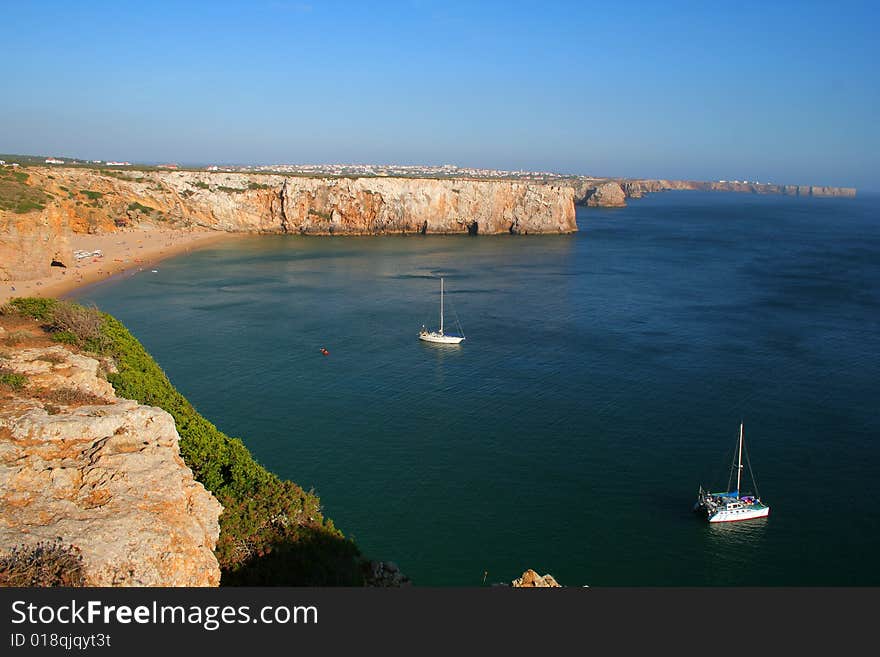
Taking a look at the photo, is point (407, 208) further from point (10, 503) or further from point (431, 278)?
point (10, 503)

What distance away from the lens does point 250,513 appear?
12.9 meters

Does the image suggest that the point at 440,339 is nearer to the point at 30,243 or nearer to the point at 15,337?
the point at 15,337

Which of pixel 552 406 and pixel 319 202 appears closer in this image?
pixel 552 406

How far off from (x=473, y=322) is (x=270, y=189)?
55.9 metres

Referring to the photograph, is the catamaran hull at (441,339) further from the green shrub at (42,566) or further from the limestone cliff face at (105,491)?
the green shrub at (42,566)

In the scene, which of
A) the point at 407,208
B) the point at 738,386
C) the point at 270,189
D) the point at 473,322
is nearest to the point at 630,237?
the point at 407,208

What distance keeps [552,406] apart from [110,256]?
53446 millimetres

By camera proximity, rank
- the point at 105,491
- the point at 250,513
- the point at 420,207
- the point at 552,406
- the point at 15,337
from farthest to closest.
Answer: the point at 420,207 → the point at 552,406 → the point at 15,337 → the point at 250,513 → the point at 105,491

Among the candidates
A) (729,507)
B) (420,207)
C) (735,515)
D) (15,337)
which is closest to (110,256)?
(420,207)

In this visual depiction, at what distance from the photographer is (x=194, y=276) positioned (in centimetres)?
5994

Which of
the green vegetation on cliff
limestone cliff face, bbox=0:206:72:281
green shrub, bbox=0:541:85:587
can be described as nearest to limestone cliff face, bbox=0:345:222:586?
green shrub, bbox=0:541:85:587

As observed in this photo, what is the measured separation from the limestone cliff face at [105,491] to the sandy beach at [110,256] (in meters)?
36.8

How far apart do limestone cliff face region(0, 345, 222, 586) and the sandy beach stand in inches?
1451

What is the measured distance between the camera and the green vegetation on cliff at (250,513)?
38.3 feet
